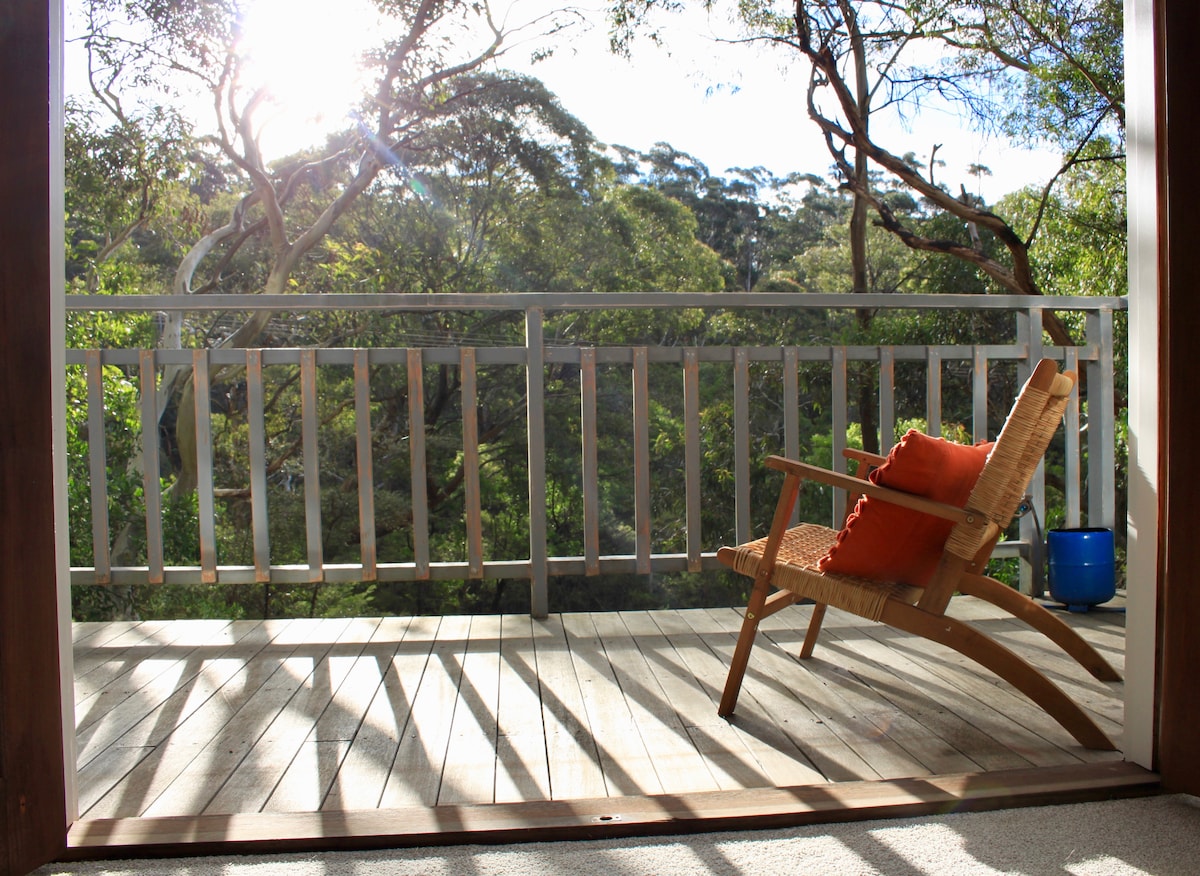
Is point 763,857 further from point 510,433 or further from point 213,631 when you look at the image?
point 510,433

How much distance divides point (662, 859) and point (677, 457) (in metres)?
Result: 10.8

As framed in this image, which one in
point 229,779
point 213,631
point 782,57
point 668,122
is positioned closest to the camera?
point 229,779

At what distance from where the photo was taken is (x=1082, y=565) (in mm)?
2723

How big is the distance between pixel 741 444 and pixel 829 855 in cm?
157

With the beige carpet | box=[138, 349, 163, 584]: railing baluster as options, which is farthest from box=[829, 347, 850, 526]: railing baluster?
box=[138, 349, 163, 584]: railing baluster

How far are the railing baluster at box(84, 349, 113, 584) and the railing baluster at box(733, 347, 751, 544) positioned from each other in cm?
183

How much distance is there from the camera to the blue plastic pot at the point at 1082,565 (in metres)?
2.70

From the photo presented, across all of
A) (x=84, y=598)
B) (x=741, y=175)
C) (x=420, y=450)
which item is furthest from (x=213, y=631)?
(x=741, y=175)

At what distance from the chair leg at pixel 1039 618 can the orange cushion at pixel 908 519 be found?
31 cm

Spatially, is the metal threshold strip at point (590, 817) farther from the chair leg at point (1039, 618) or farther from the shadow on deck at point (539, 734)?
the chair leg at point (1039, 618)

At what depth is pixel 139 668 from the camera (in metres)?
2.31

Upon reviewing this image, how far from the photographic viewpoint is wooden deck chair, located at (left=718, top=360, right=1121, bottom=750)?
1.62 m

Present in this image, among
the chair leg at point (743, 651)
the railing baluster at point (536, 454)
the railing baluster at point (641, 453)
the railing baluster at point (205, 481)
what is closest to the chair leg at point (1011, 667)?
the chair leg at point (743, 651)

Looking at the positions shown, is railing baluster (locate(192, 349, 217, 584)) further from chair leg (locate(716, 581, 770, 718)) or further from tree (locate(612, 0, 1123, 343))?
tree (locate(612, 0, 1123, 343))
